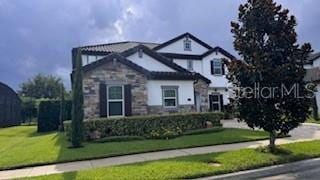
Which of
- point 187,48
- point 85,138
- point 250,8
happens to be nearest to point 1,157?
point 85,138

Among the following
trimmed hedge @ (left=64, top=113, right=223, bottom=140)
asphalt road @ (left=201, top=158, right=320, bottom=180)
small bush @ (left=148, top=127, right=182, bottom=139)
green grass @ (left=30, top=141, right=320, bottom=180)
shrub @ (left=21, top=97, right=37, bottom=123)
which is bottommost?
asphalt road @ (left=201, top=158, right=320, bottom=180)

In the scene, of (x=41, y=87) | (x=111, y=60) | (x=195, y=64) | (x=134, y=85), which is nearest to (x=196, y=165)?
(x=134, y=85)

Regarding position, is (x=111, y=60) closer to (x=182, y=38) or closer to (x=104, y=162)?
(x=104, y=162)

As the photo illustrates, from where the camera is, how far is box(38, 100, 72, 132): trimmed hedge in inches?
1088

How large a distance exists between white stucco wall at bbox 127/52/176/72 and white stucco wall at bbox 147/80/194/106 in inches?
104

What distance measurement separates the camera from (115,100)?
68.6 feet

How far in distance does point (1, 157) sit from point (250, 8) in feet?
33.8

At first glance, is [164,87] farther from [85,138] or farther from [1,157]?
[1,157]

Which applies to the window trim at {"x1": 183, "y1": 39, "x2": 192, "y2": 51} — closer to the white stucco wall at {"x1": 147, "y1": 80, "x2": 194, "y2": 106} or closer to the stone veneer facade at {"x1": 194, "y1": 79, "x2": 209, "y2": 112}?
the stone veneer facade at {"x1": 194, "y1": 79, "x2": 209, "y2": 112}

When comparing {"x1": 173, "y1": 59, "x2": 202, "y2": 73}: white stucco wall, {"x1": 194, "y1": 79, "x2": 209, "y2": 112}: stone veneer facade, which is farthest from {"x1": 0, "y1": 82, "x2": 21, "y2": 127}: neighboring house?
{"x1": 194, "y1": 79, "x2": 209, "y2": 112}: stone veneer facade

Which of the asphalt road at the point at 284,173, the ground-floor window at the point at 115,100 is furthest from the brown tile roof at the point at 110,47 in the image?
the asphalt road at the point at 284,173

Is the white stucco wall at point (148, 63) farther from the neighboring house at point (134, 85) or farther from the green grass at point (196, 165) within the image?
the green grass at point (196, 165)

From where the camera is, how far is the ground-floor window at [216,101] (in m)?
34.3

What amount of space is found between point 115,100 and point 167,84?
3912mm
